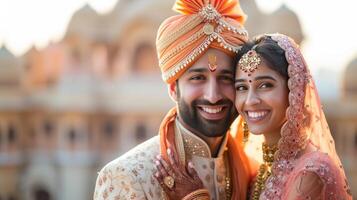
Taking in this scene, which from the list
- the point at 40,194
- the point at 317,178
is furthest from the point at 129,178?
the point at 40,194

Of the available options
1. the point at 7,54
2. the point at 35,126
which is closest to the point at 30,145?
the point at 35,126

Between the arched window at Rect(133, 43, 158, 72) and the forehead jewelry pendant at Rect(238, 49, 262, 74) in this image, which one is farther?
the arched window at Rect(133, 43, 158, 72)

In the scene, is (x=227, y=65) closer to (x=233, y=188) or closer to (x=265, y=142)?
(x=265, y=142)

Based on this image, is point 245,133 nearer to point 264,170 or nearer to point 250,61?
point 264,170

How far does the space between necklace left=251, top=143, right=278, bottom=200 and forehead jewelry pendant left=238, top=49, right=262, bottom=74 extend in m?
0.43

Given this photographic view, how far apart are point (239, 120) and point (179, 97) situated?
0.44 m

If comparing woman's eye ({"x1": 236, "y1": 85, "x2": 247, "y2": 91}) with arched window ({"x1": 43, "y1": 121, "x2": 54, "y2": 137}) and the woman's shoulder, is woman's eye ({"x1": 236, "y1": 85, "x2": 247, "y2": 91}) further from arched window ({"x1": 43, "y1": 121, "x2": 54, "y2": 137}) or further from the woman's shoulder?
arched window ({"x1": 43, "y1": 121, "x2": 54, "y2": 137})

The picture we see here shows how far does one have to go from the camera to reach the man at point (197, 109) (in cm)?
363

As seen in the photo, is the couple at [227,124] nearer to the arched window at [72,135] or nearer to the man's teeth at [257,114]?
the man's teeth at [257,114]

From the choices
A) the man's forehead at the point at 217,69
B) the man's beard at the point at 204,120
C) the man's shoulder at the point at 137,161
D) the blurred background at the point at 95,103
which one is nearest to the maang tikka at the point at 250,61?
the man's forehead at the point at 217,69

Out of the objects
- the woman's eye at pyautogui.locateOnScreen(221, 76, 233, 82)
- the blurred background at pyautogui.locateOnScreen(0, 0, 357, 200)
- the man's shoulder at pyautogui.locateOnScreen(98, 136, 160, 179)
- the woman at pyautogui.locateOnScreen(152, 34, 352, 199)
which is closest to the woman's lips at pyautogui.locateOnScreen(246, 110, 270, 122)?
the woman at pyautogui.locateOnScreen(152, 34, 352, 199)

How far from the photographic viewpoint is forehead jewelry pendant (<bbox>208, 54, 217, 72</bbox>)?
11.9ft

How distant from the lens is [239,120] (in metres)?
4.04

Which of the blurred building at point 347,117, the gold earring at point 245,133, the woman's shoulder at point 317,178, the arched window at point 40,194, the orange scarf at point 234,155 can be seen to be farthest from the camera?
the arched window at point 40,194
